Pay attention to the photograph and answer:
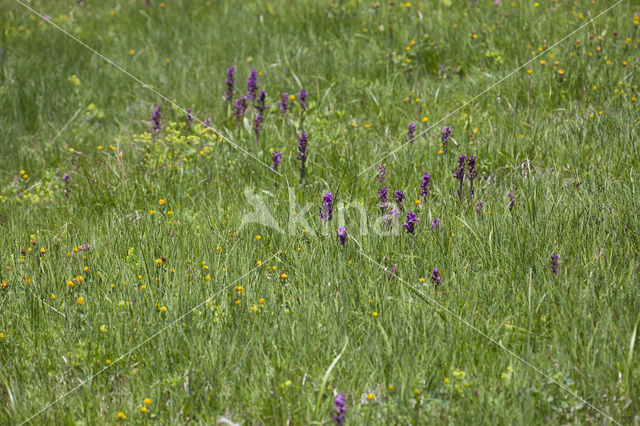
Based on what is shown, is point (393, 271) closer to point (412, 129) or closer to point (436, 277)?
point (436, 277)

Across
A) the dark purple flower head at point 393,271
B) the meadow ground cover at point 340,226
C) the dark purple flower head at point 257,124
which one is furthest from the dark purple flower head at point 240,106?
the dark purple flower head at point 393,271

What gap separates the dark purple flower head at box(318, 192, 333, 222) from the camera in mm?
3221

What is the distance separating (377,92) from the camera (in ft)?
16.9

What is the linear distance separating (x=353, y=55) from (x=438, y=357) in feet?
12.9

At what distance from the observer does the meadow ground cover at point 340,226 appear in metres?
2.34

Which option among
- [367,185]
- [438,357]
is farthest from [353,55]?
[438,357]

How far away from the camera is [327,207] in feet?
10.8

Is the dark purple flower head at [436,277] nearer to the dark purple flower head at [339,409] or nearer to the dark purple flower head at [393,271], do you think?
the dark purple flower head at [393,271]

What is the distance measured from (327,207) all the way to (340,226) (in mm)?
133

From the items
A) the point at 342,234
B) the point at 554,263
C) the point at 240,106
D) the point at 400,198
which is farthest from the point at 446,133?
the point at 240,106

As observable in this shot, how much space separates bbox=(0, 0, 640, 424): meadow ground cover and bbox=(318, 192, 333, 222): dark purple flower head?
0.17 feet

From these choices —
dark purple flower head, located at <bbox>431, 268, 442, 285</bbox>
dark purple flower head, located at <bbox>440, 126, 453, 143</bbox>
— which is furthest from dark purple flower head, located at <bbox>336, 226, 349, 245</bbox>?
dark purple flower head, located at <bbox>440, 126, 453, 143</bbox>

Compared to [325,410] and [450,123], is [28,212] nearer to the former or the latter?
[325,410]

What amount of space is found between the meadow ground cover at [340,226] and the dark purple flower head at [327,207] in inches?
2.0
